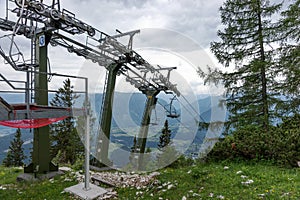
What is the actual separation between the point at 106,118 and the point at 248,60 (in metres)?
7.19

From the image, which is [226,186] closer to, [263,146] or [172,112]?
[263,146]

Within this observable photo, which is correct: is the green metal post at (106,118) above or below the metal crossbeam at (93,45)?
below

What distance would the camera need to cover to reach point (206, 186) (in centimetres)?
509

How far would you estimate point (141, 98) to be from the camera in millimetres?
10461

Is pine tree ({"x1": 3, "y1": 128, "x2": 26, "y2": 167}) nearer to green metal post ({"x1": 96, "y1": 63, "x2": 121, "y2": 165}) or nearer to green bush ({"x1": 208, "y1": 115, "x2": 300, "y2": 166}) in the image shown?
green metal post ({"x1": 96, "y1": 63, "x2": 121, "y2": 165})

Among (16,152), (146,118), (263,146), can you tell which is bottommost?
(16,152)

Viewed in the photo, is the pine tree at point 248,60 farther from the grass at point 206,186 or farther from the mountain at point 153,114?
the grass at point 206,186

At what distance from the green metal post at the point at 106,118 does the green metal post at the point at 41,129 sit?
2.00 m

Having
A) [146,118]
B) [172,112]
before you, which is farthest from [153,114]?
[172,112]

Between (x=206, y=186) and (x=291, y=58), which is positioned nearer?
(x=206, y=186)

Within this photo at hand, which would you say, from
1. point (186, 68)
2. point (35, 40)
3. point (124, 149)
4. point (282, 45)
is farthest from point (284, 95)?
point (35, 40)

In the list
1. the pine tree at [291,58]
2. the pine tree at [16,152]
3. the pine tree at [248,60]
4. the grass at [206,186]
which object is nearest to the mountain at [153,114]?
the pine tree at [248,60]

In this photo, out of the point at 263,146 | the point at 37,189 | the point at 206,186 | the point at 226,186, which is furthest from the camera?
the point at 263,146

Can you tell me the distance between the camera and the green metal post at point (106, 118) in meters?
8.39
